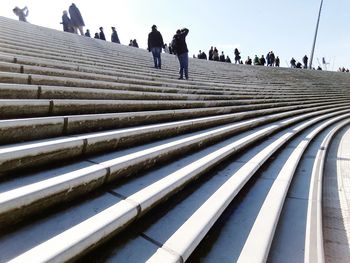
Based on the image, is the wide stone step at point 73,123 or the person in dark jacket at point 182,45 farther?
the person in dark jacket at point 182,45

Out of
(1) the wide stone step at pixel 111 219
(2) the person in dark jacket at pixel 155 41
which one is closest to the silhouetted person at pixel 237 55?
(2) the person in dark jacket at pixel 155 41

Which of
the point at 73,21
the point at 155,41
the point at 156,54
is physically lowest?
the point at 156,54

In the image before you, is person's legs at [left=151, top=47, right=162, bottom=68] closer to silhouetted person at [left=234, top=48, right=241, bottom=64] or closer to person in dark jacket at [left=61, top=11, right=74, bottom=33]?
person in dark jacket at [left=61, top=11, right=74, bottom=33]

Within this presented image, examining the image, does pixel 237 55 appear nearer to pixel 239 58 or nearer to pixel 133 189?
pixel 239 58

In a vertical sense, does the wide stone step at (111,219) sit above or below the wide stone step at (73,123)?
below

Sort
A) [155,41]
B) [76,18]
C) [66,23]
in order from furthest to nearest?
[66,23]
[76,18]
[155,41]

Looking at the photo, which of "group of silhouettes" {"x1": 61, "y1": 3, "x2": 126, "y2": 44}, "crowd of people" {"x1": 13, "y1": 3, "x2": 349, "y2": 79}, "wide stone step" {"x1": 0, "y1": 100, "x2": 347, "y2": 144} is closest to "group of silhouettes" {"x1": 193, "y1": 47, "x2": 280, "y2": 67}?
"crowd of people" {"x1": 13, "y1": 3, "x2": 349, "y2": 79}

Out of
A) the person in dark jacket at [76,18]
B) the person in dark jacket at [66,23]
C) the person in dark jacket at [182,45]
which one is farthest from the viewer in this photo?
the person in dark jacket at [66,23]

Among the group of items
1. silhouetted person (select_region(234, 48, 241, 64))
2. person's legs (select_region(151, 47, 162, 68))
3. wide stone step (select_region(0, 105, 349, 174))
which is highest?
silhouetted person (select_region(234, 48, 241, 64))

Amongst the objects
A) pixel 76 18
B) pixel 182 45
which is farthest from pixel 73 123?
pixel 76 18

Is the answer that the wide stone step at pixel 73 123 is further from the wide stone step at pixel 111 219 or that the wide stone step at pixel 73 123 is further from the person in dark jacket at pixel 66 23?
the person in dark jacket at pixel 66 23

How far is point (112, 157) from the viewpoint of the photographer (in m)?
2.26

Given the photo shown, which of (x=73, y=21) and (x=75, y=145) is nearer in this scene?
(x=75, y=145)

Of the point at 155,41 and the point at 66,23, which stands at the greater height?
the point at 66,23
